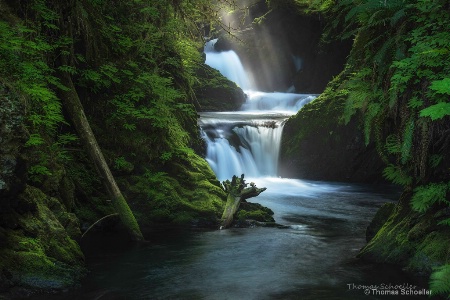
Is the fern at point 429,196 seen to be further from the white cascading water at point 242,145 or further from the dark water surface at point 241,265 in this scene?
the white cascading water at point 242,145

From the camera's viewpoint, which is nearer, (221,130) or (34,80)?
(34,80)

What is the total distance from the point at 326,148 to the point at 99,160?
41.7 feet

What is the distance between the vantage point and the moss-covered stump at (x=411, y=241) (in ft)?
19.5

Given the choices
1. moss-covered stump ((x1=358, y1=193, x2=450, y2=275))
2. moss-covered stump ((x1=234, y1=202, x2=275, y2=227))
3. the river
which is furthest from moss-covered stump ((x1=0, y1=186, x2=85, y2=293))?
moss-covered stump ((x1=358, y1=193, x2=450, y2=275))

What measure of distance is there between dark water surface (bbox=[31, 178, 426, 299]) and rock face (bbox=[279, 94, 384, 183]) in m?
7.64

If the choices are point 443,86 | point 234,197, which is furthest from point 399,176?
point 234,197

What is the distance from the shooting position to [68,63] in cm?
908

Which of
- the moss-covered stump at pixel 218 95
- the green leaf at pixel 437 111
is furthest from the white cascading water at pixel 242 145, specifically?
the green leaf at pixel 437 111

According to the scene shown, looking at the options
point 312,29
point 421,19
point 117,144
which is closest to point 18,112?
point 117,144

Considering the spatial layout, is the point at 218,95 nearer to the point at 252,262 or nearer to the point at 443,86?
the point at 252,262

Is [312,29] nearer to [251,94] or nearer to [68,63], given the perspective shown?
[251,94]

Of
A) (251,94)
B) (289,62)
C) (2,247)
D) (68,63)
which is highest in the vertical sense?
(289,62)

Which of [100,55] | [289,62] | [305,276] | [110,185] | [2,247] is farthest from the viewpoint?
[289,62]

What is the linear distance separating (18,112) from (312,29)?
96.2ft
